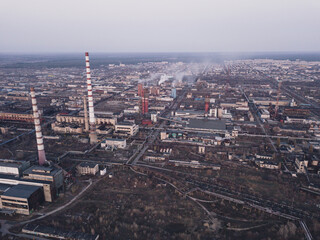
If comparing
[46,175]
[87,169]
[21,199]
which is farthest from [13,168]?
[87,169]

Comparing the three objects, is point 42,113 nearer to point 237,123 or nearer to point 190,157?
point 190,157

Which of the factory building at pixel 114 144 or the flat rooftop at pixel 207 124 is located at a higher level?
the flat rooftop at pixel 207 124

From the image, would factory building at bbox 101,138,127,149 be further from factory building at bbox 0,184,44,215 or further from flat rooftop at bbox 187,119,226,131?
factory building at bbox 0,184,44,215

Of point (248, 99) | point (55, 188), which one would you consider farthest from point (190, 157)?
point (248, 99)

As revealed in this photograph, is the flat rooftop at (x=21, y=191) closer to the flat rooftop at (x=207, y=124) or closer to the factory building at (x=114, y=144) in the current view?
the factory building at (x=114, y=144)

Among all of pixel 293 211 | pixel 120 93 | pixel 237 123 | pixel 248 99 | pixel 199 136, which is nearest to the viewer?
pixel 293 211

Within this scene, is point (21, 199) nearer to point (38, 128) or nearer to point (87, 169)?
point (87, 169)

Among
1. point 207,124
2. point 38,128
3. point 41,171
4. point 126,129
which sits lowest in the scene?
point 126,129

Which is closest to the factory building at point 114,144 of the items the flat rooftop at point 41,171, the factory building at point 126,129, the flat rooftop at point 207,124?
the factory building at point 126,129

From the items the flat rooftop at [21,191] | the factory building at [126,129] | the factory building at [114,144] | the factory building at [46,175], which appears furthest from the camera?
the factory building at [126,129]

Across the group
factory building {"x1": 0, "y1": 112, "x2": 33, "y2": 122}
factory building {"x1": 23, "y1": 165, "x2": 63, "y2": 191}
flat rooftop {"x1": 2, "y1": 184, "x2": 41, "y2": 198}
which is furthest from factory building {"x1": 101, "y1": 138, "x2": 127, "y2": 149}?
factory building {"x1": 0, "y1": 112, "x2": 33, "y2": 122}

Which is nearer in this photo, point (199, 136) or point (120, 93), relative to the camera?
point (199, 136)
